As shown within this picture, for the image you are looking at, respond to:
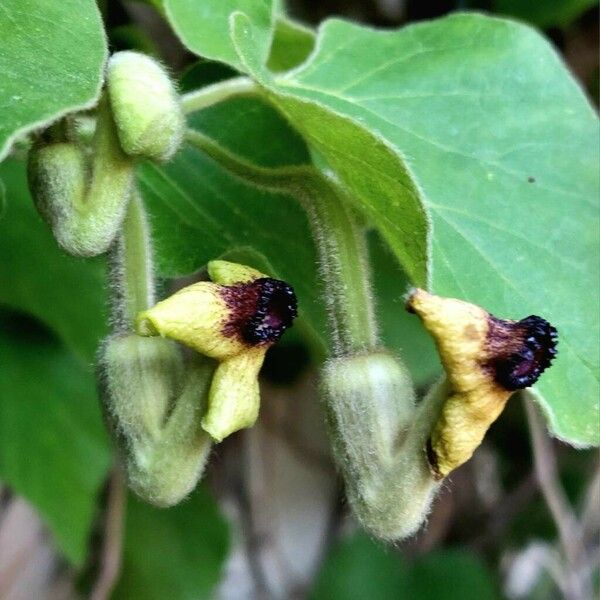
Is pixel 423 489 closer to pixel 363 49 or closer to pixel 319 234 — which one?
pixel 319 234

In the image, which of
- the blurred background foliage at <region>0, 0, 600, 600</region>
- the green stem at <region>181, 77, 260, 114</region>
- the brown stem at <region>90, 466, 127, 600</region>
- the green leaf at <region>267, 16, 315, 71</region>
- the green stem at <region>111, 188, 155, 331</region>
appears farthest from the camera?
the brown stem at <region>90, 466, 127, 600</region>

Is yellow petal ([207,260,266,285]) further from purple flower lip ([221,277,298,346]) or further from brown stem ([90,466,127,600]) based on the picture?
brown stem ([90,466,127,600])

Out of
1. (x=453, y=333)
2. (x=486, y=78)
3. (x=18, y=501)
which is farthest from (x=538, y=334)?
(x=18, y=501)

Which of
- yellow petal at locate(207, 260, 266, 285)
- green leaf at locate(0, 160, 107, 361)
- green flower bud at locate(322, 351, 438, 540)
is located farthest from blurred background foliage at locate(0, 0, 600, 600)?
yellow petal at locate(207, 260, 266, 285)

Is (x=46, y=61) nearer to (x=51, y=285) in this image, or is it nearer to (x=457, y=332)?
(x=457, y=332)

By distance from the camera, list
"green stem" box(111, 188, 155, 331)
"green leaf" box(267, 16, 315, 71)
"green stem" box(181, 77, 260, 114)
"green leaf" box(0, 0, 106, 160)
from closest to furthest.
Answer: "green leaf" box(0, 0, 106, 160), "green stem" box(111, 188, 155, 331), "green stem" box(181, 77, 260, 114), "green leaf" box(267, 16, 315, 71)
